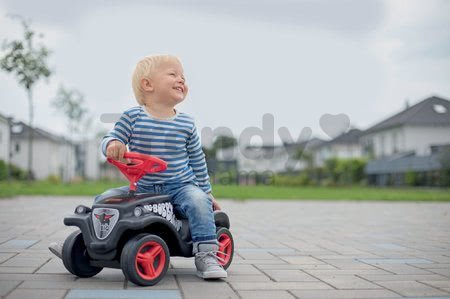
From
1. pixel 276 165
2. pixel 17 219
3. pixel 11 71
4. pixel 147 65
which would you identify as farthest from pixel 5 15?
pixel 276 165

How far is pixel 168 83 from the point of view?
148 inches

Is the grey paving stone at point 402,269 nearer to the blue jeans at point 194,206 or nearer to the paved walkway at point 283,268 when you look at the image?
the paved walkway at point 283,268

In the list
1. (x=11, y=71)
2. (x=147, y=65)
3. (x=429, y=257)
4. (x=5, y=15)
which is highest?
(x=5, y=15)

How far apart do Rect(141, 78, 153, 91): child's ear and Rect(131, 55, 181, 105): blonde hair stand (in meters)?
0.02

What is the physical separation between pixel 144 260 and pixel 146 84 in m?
1.14

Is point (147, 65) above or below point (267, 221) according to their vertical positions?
above

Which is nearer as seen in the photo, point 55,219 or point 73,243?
point 73,243

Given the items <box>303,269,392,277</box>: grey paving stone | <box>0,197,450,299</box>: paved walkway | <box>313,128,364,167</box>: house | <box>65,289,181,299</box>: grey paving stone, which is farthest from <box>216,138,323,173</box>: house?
<box>65,289,181,299</box>: grey paving stone

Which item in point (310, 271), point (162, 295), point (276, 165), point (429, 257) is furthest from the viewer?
point (276, 165)

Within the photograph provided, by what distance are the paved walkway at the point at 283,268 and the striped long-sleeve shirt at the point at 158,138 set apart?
635 mm

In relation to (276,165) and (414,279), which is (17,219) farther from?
(276,165)

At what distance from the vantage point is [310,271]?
13.5ft

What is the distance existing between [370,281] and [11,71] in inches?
758

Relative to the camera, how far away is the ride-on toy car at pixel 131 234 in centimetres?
333
